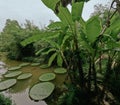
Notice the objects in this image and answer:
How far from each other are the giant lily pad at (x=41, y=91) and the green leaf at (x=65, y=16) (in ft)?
5.82

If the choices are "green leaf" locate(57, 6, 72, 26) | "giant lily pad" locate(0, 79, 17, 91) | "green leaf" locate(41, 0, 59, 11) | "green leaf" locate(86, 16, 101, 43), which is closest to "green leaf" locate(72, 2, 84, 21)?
"green leaf" locate(57, 6, 72, 26)

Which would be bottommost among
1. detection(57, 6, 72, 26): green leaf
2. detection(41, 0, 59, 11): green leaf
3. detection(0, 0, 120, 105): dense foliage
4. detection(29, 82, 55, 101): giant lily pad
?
detection(29, 82, 55, 101): giant lily pad

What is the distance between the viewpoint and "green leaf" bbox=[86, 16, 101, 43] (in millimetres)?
2732

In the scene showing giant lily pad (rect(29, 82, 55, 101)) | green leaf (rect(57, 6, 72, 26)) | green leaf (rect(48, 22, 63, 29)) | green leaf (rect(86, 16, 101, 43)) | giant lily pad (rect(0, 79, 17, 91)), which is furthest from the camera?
giant lily pad (rect(0, 79, 17, 91))

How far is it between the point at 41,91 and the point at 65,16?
207 cm

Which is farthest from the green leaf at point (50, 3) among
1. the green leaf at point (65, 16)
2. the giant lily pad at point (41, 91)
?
the giant lily pad at point (41, 91)

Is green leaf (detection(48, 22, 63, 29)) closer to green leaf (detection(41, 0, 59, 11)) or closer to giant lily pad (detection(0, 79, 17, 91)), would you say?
green leaf (detection(41, 0, 59, 11))

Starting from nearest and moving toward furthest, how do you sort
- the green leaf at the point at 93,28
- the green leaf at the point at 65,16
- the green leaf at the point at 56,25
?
the green leaf at the point at 93,28, the green leaf at the point at 65,16, the green leaf at the point at 56,25

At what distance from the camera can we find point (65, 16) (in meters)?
3.06

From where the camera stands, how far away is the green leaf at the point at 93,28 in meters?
2.73

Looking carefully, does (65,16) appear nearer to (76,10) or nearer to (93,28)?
(76,10)

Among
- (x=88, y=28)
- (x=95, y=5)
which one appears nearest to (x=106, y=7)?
(x=95, y=5)

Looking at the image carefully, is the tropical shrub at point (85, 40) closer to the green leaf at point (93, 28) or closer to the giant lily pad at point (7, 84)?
the green leaf at point (93, 28)

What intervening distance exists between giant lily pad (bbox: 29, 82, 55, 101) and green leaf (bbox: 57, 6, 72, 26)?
1774 mm
